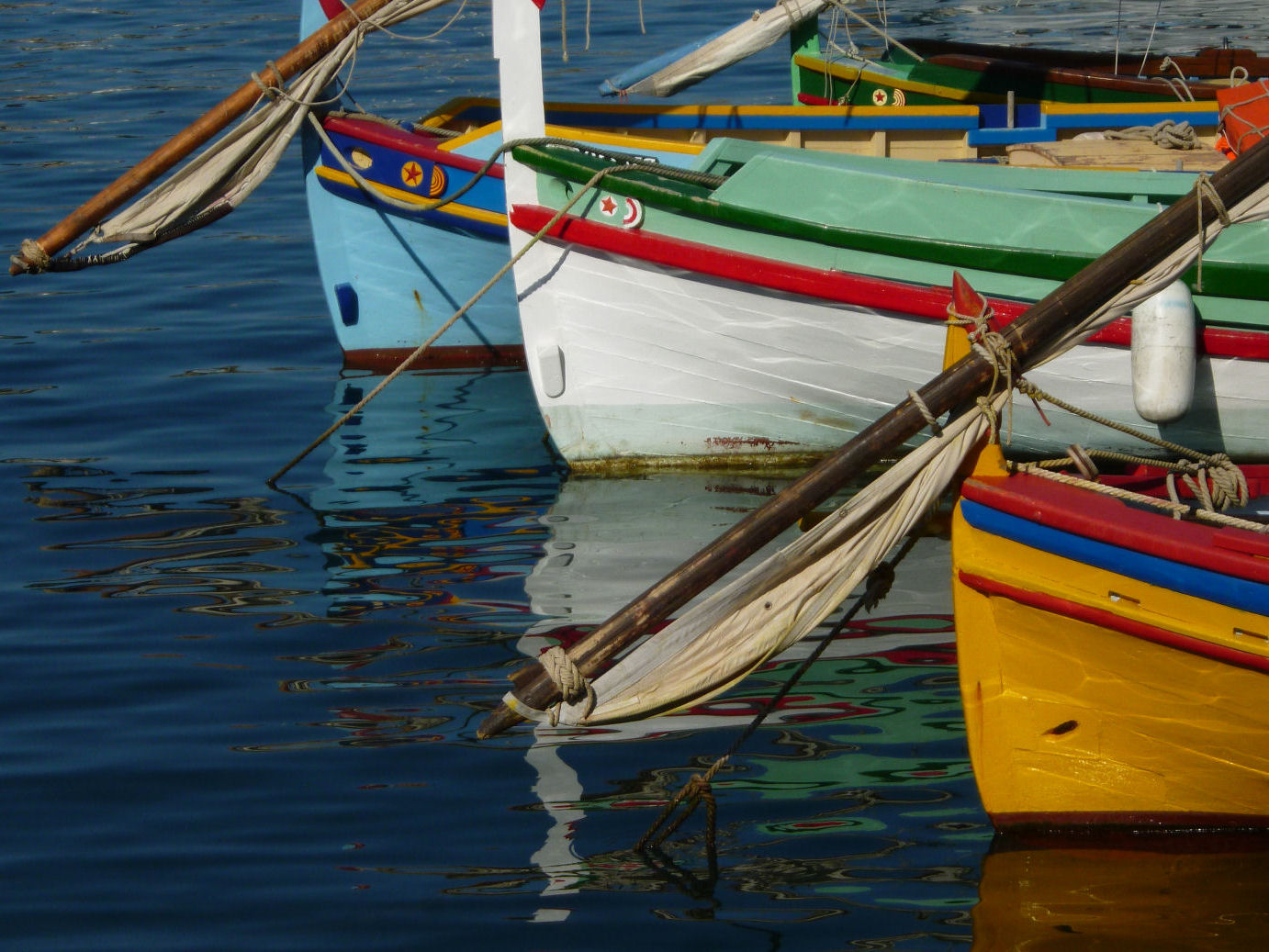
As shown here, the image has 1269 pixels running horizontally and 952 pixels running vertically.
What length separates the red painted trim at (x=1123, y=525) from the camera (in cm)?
408

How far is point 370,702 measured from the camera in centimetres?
559

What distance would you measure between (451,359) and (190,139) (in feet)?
7.54

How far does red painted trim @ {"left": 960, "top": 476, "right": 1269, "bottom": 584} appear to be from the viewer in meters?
4.08

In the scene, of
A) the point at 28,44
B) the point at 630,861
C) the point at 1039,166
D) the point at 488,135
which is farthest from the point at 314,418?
the point at 28,44

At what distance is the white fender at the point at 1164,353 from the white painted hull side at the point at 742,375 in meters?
0.35

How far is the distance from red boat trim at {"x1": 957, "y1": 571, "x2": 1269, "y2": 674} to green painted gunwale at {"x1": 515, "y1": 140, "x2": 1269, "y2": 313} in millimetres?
2711

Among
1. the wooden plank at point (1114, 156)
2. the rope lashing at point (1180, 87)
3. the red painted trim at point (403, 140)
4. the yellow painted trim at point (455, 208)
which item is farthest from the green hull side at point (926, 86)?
the red painted trim at point (403, 140)

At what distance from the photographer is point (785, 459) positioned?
7.57m

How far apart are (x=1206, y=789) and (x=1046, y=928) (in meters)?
0.71

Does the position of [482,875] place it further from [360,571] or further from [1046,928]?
[360,571]

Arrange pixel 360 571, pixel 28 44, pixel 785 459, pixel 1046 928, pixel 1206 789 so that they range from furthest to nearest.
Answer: pixel 28 44 < pixel 785 459 < pixel 360 571 < pixel 1206 789 < pixel 1046 928

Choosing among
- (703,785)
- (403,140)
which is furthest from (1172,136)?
(703,785)

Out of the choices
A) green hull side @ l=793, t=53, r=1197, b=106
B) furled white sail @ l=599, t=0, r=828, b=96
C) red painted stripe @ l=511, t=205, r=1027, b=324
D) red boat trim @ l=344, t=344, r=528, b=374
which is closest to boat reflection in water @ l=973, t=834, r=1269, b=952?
red painted stripe @ l=511, t=205, r=1027, b=324

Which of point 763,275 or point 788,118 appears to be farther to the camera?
point 788,118
